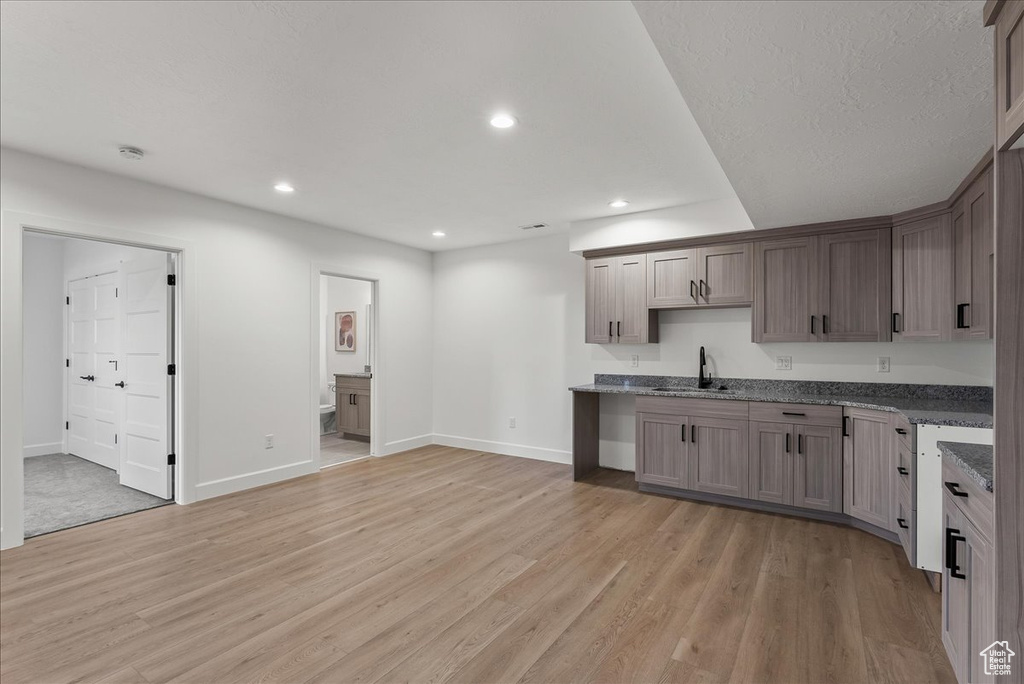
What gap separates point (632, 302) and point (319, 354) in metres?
3.48

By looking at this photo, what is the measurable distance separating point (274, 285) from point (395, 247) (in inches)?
67.3

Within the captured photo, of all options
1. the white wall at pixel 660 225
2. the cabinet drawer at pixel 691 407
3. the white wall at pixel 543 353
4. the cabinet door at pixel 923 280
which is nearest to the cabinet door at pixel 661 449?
the cabinet drawer at pixel 691 407

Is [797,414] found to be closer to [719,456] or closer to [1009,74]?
[719,456]

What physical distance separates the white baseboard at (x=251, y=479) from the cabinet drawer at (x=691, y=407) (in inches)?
136

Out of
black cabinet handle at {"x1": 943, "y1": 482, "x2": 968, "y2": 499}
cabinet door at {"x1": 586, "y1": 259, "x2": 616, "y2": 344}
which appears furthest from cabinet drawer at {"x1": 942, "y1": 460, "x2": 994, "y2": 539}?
cabinet door at {"x1": 586, "y1": 259, "x2": 616, "y2": 344}

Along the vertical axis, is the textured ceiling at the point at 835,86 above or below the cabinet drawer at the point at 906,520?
above

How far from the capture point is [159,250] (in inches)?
163

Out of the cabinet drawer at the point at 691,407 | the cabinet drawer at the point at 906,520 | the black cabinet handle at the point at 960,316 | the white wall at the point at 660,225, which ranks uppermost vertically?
the white wall at the point at 660,225

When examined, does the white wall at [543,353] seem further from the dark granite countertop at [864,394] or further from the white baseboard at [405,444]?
the white baseboard at [405,444]

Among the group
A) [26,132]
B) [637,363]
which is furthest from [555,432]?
[26,132]

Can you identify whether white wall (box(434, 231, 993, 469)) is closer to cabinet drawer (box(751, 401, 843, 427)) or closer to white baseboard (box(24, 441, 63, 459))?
cabinet drawer (box(751, 401, 843, 427))

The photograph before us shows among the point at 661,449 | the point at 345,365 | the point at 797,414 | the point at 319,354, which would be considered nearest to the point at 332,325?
the point at 345,365

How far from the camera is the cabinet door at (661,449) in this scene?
4258 millimetres

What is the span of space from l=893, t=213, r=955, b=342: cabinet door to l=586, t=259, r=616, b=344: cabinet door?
2.30m
